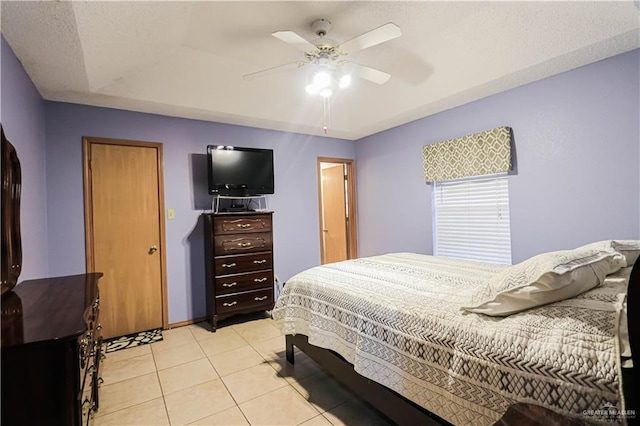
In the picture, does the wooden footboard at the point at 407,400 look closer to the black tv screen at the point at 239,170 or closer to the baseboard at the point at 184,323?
the baseboard at the point at 184,323

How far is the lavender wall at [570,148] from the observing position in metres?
2.36

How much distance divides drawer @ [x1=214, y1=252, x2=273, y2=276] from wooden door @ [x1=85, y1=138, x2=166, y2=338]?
681mm

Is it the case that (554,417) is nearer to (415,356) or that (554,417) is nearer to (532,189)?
(415,356)

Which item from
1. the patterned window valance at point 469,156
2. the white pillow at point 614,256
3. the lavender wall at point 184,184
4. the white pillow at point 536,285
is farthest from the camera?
the patterned window valance at point 469,156

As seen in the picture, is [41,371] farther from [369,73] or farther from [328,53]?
[369,73]

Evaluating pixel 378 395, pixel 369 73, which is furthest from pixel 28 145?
pixel 378 395

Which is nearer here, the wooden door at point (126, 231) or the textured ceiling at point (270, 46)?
the textured ceiling at point (270, 46)

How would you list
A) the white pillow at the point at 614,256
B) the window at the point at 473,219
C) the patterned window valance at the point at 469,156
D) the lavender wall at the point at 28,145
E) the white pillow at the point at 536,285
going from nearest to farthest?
the white pillow at the point at 536,285, the white pillow at the point at 614,256, the lavender wall at the point at 28,145, the patterned window valance at the point at 469,156, the window at the point at 473,219

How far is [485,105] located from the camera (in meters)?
3.25

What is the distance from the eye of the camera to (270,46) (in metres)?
2.24

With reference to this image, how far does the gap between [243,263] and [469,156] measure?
112 inches

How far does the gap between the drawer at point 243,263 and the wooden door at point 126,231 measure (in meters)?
0.68

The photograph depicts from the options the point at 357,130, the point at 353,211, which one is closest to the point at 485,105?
Result: the point at 357,130

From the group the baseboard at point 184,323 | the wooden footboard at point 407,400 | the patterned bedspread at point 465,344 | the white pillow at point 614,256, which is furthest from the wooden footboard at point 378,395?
the baseboard at point 184,323
